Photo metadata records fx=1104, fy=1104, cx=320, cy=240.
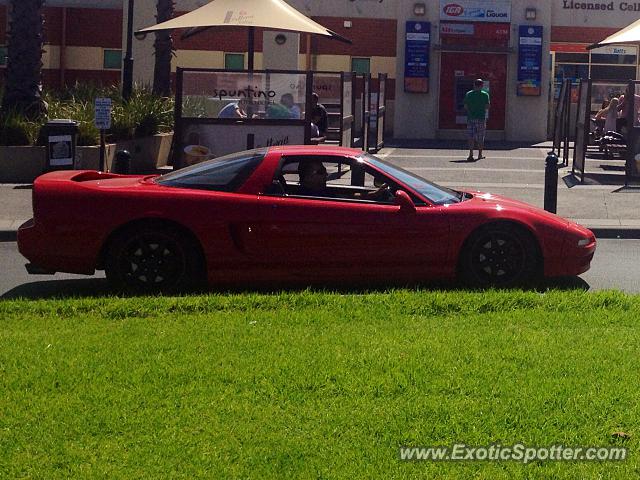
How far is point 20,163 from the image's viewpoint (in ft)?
61.0

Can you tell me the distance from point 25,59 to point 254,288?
12.0 metres

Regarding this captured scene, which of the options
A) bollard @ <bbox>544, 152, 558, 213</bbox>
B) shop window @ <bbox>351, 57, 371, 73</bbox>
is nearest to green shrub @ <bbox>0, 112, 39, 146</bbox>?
bollard @ <bbox>544, 152, 558, 213</bbox>

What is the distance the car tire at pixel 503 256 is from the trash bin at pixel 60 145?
28.5 ft

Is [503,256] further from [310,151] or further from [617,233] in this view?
[617,233]

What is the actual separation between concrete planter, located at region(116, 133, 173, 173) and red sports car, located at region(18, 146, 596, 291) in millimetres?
10521

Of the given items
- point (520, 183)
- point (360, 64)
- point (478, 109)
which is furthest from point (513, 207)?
point (360, 64)

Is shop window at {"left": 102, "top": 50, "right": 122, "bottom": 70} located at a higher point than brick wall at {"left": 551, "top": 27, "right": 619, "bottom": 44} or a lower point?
lower

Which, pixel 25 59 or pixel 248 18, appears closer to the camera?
pixel 248 18

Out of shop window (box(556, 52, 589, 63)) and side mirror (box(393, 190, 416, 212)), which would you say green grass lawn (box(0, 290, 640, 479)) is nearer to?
side mirror (box(393, 190, 416, 212))

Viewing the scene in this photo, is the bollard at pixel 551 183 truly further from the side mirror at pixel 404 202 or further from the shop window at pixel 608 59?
the shop window at pixel 608 59

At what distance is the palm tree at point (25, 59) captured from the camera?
2000 cm

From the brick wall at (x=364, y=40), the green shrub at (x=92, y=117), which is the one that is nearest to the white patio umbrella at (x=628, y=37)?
the green shrub at (x=92, y=117)

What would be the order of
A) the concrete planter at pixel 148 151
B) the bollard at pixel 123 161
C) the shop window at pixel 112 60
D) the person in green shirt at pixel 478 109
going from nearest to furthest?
1. the bollard at pixel 123 161
2. the concrete planter at pixel 148 151
3. the person in green shirt at pixel 478 109
4. the shop window at pixel 112 60

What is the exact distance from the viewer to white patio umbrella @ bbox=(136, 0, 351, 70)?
1973 centimetres
